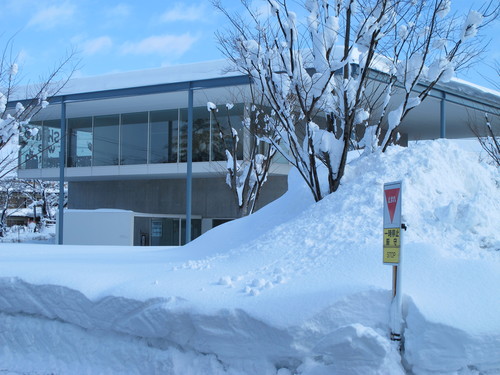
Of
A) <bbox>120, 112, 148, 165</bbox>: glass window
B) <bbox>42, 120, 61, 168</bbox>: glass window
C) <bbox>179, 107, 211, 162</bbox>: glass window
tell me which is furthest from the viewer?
<bbox>42, 120, 61, 168</bbox>: glass window

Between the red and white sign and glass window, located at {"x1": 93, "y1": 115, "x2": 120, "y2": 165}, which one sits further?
glass window, located at {"x1": 93, "y1": 115, "x2": 120, "y2": 165}

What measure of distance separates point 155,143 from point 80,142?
3777 mm

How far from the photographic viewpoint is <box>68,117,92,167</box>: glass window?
22297 millimetres

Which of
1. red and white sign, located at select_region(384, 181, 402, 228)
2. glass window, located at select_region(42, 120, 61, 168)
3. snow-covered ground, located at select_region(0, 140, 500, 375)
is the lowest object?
snow-covered ground, located at select_region(0, 140, 500, 375)

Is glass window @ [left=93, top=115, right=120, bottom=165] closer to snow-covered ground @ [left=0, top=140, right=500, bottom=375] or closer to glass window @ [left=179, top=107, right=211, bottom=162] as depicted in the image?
glass window @ [left=179, top=107, right=211, bottom=162]

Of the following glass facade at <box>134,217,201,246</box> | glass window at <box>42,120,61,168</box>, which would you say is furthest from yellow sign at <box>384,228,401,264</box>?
glass window at <box>42,120,61,168</box>

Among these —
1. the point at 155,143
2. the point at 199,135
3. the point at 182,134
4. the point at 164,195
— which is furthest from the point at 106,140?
the point at 199,135

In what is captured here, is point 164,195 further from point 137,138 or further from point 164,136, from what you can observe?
point 164,136

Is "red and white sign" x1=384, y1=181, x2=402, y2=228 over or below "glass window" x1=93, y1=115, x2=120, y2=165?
below

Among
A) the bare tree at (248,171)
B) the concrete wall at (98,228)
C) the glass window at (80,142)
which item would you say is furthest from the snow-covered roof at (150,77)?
the glass window at (80,142)

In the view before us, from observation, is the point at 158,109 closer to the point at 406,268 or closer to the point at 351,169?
the point at 351,169

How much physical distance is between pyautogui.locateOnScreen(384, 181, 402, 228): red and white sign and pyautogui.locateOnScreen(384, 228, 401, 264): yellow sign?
48 millimetres

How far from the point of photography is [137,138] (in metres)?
21.3

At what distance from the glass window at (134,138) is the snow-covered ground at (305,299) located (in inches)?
545
